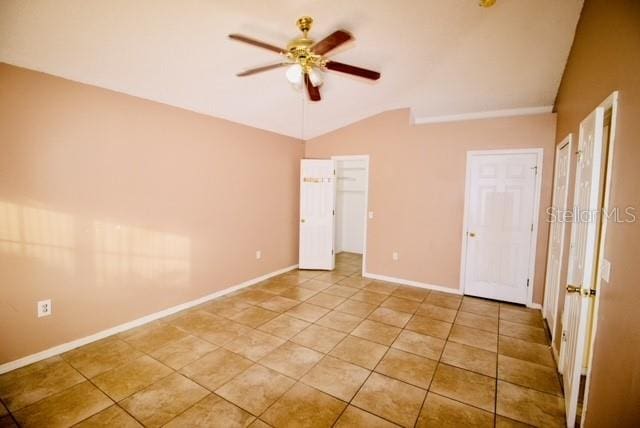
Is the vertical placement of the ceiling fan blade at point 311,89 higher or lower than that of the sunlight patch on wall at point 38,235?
higher

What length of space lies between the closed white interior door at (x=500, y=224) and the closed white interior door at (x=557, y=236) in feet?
1.05

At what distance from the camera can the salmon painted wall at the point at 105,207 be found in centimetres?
232

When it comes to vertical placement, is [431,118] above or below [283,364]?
above

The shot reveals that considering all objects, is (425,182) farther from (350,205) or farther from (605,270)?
(605,270)

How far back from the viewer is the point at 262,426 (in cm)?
185

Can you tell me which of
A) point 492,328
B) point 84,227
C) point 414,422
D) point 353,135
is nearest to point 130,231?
point 84,227

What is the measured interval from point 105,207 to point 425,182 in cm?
416

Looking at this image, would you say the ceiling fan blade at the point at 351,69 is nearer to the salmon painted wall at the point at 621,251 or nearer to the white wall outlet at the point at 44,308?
the salmon painted wall at the point at 621,251

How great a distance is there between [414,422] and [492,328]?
1927 millimetres

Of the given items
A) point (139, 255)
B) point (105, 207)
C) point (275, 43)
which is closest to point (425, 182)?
point (275, 43)

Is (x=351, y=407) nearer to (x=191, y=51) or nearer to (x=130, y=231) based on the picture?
(x=130, y=231)

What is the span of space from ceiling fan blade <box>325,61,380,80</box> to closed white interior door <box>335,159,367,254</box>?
14.5 feet

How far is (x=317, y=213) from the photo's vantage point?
5.29 m

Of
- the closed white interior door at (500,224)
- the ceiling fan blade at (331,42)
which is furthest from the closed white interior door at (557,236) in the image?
the ceiling fan blade at (331,42)
